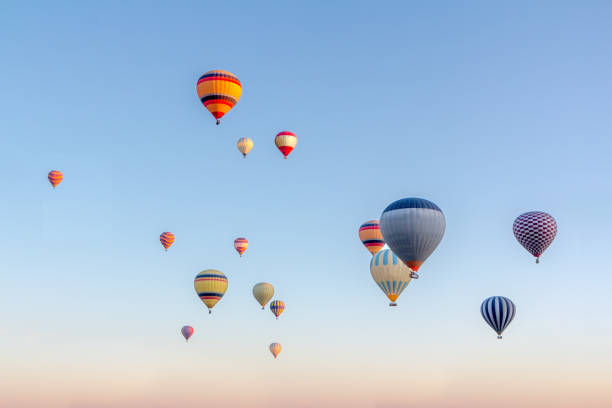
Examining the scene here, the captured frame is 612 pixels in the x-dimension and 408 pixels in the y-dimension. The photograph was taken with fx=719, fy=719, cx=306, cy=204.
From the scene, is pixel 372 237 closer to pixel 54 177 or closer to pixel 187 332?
pixel 187 332

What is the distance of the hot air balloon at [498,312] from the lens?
54781mm

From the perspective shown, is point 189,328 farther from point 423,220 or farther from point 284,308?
point 423,220

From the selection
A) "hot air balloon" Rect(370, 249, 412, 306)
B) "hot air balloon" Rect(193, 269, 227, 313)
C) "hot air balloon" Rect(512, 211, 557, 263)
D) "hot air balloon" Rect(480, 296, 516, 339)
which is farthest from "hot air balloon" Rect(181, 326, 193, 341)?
"hot air balloon" Rect(512, 211, 557, 263)

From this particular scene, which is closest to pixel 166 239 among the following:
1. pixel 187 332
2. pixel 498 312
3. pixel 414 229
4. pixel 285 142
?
pixel 187 332

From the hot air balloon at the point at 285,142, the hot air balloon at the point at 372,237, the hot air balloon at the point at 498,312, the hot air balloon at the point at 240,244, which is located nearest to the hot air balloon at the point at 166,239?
the hot air balloon at the point at 240,244

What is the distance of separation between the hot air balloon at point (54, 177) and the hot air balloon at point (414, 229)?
130 ft

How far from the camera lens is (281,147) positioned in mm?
60844

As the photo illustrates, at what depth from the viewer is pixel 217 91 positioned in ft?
166

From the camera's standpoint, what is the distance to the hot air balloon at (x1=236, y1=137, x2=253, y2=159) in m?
63.4

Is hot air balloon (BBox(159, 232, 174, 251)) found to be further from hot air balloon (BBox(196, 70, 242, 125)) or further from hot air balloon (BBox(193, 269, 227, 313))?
hot air balloon (BBox(196, 70, 242, 125))

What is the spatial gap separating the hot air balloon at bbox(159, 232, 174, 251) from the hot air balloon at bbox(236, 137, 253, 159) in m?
13.0

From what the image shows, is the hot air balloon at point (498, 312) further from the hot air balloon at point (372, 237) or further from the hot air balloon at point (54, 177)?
the hot air balloon at point (54, 177)

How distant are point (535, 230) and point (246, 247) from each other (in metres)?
28.9

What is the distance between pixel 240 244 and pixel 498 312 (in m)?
26.7
